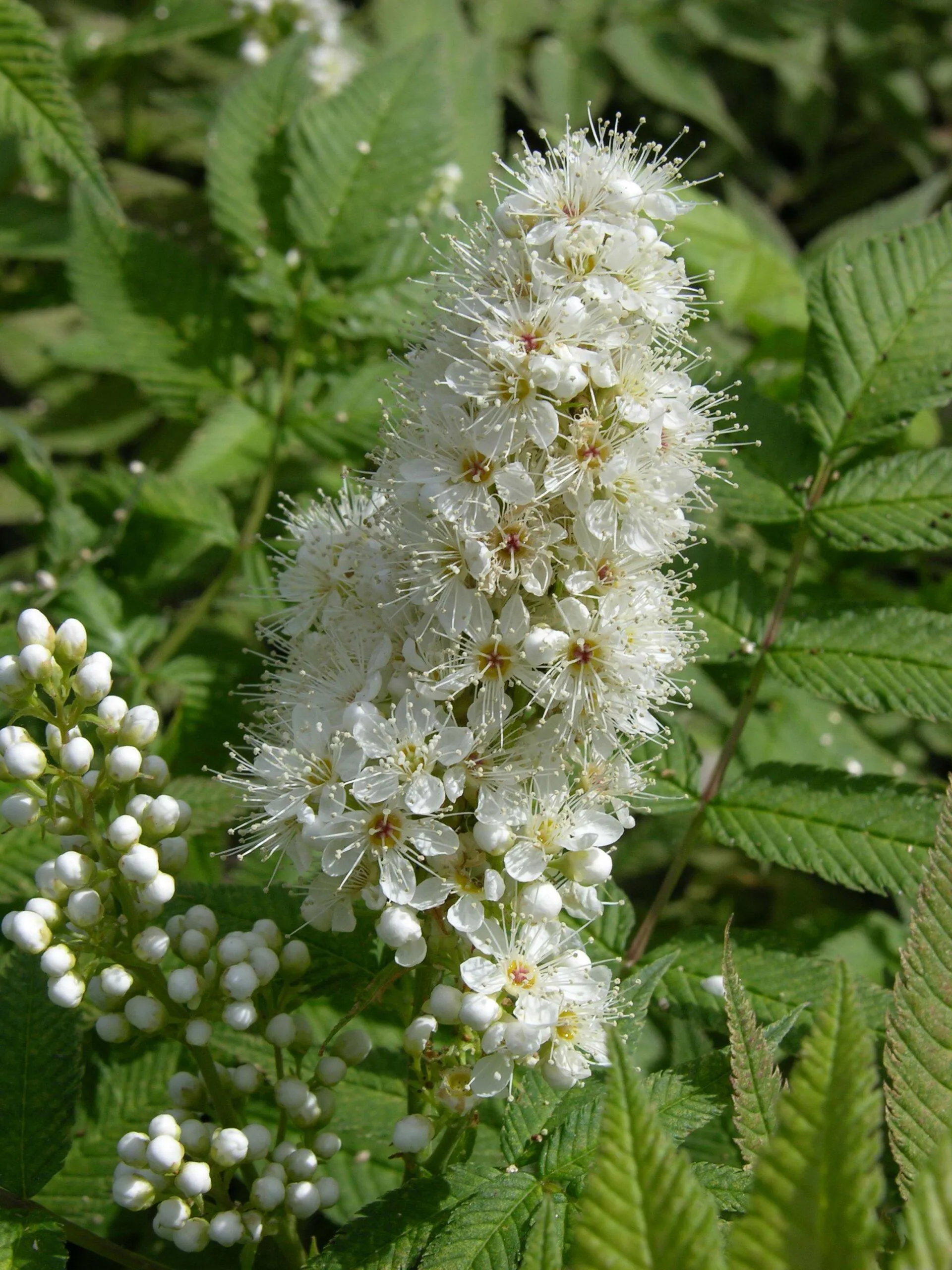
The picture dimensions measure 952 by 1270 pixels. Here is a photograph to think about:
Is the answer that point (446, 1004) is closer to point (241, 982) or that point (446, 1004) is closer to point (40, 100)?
point (241, 982)

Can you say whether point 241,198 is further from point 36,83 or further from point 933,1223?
point 933,1223

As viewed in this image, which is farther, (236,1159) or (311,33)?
(311,33)

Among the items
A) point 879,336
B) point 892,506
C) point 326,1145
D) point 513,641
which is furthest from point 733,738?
point 326,1145

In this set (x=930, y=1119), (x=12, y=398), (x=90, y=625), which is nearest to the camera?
(x=930, y=1119)

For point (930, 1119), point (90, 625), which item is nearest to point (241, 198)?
point (90, 625)

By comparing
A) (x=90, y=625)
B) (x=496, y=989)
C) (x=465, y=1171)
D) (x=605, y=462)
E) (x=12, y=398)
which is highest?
(x=605, y=462)

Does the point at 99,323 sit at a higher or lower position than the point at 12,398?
higher
